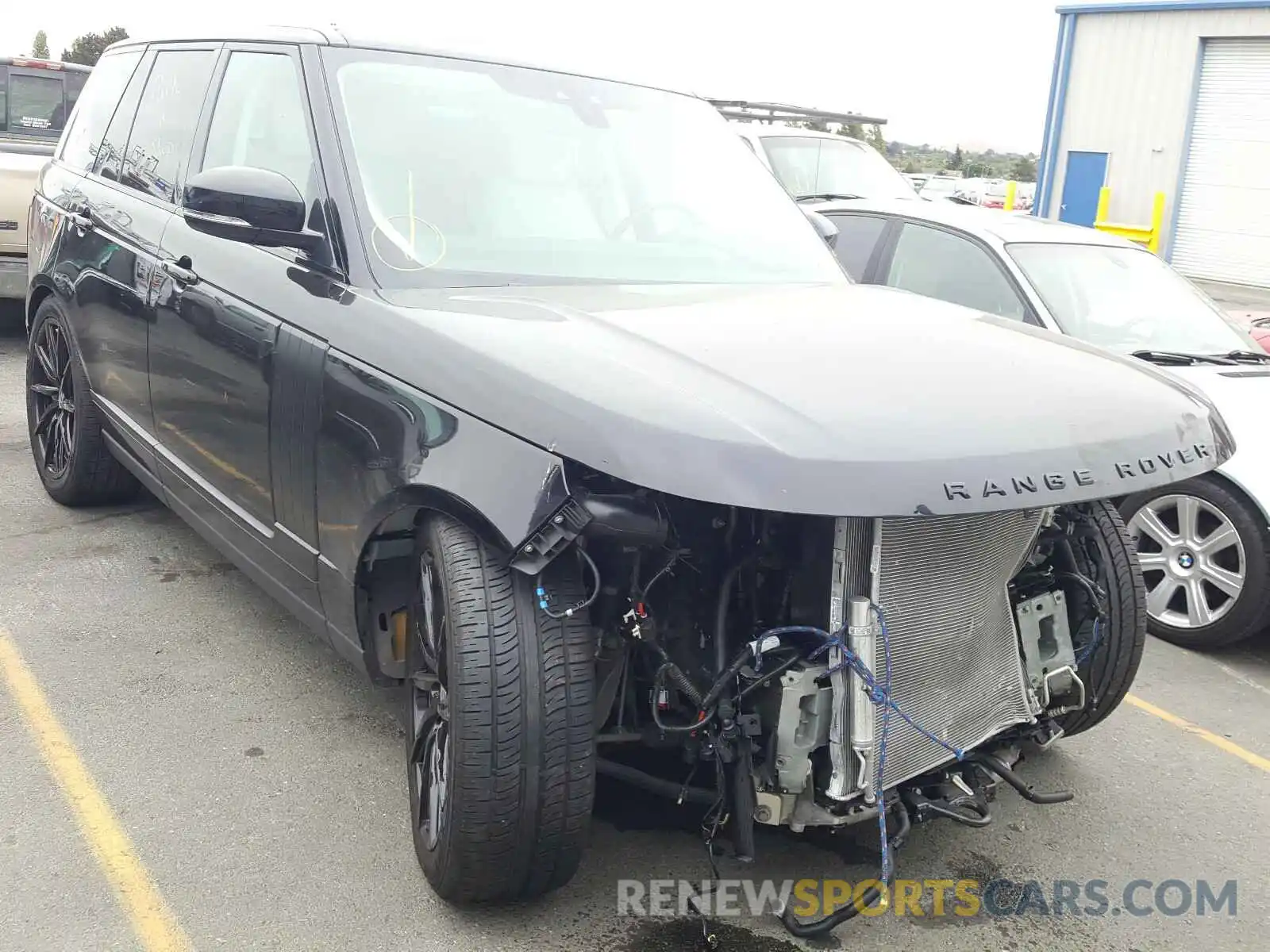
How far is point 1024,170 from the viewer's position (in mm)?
52969

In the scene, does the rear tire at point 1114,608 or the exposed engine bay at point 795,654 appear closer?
the exposed engine bay at point 795,654

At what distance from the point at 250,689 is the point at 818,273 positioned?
7.35ft

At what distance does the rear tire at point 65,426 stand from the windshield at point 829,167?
18.9 feet

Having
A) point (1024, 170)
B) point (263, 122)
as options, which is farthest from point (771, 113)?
point (1024, 170)

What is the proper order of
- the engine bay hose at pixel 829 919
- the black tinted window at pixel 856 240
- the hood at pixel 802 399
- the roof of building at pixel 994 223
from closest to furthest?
the hood at pixel 802 399, the engine bay hose at pixel 829 919, the roof of building at pixel 994 223, the black tinted window at pixel 856 240

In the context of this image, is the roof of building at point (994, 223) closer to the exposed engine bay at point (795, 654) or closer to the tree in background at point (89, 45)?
the exposed engine bay at point (795, 654)

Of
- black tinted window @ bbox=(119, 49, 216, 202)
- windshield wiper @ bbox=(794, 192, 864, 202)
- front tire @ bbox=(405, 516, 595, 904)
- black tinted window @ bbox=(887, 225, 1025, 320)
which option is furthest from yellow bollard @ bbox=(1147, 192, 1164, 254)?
front tire @ bbox=(405, 516, 595, 904)

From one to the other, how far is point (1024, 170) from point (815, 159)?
A: 47.2 meters

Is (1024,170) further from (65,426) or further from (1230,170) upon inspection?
(65,426)

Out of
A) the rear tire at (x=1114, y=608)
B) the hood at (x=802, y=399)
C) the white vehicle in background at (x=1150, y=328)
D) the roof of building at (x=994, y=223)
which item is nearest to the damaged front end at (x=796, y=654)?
the hood at (x=802, y=399)

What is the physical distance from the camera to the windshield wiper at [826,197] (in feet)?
29.1

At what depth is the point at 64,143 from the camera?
18.1 ft

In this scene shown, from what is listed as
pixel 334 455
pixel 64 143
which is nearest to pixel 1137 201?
pixel 64 143

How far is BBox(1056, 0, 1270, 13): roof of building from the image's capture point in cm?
2078
